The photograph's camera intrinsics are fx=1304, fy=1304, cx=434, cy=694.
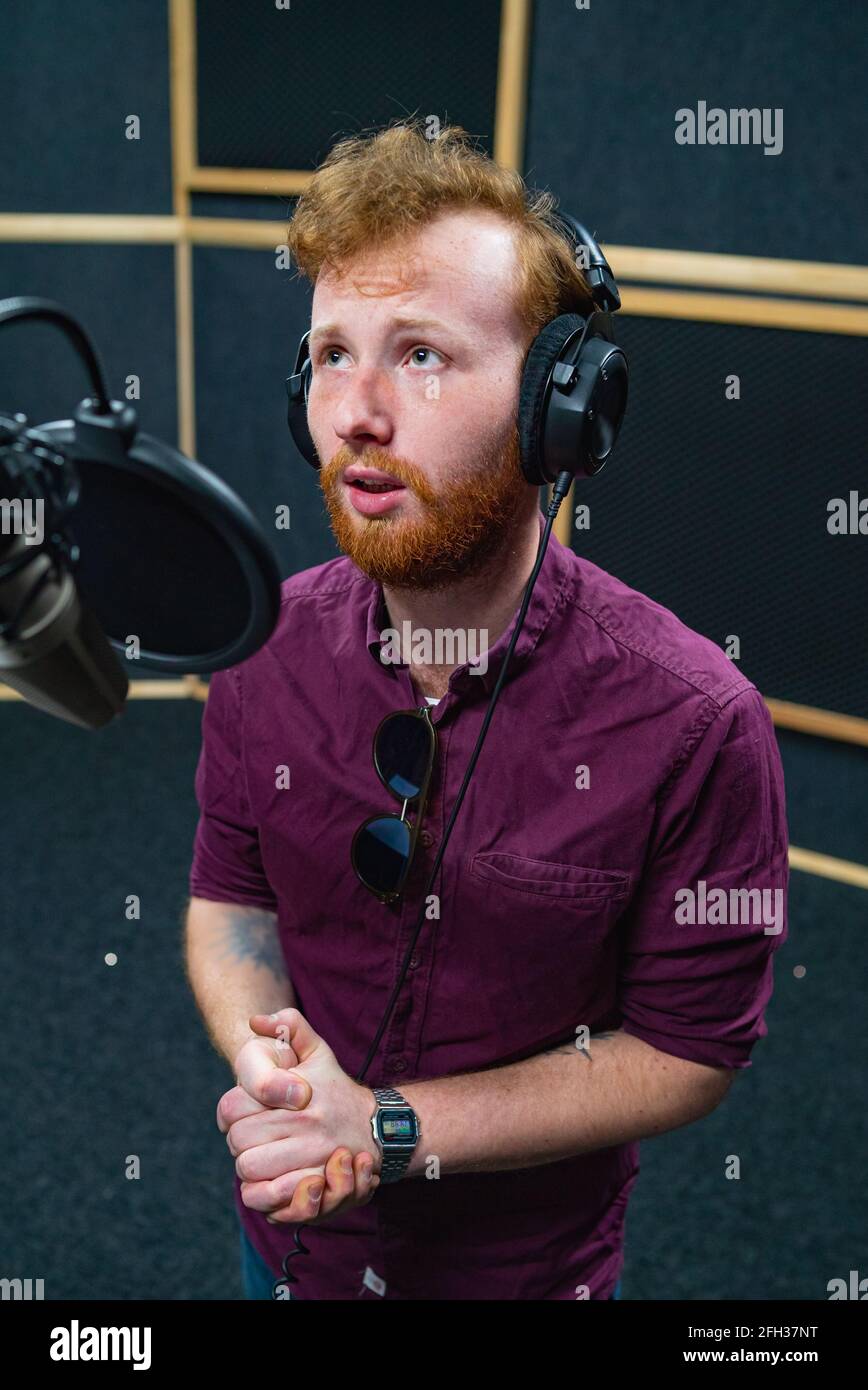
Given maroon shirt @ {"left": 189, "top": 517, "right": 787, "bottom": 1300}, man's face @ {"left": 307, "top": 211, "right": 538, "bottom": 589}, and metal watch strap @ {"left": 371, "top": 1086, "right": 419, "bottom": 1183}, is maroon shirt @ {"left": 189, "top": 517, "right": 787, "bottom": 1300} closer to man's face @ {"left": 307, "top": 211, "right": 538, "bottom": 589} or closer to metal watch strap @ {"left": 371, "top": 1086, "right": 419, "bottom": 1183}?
metal watch strap @ {"left": 371, "top": 1086, "right": 419, "bottom": 1183}

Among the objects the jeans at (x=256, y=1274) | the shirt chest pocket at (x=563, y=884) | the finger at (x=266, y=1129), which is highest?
the shirt chest pocket at (x=563, y=884)

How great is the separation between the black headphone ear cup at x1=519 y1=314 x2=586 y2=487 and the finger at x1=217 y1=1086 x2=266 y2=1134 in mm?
432

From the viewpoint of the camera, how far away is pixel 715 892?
3.03ft

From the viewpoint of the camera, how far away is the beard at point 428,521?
2.36 ft

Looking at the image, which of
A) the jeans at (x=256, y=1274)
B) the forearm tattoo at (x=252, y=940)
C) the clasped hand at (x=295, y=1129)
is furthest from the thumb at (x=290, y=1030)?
the jeans at (x=256, y=1274)

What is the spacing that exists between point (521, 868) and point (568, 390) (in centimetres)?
34

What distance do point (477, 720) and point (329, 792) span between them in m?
0.13

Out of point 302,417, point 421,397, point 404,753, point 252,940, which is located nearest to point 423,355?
point 421,397

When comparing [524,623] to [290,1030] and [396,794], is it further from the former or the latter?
[290,1030]

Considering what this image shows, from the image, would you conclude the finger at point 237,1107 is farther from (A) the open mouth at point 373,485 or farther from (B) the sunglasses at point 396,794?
(A) the open mouth at point 373,485

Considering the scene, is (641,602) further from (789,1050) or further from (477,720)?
(789,1050)

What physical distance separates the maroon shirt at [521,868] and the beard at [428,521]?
0.47ft

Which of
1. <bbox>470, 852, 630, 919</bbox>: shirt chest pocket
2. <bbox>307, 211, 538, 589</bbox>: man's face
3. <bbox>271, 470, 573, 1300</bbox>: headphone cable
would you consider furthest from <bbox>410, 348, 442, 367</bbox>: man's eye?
<bbox>470, 852, 630, 919</bbox>: shirt chest pocket

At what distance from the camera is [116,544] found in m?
0.50
